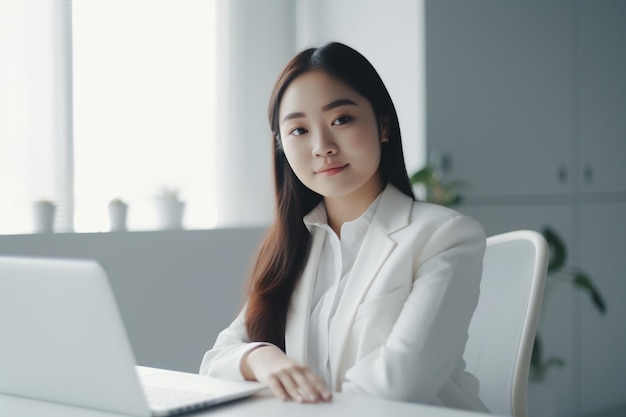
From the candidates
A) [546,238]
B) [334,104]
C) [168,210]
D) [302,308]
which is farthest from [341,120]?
[546,238]

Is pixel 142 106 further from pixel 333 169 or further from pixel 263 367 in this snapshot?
pixel 263 367

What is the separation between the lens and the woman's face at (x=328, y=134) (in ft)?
5.16

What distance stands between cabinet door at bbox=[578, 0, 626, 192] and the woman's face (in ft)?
8.70

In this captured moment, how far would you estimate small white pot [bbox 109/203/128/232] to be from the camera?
3051mm

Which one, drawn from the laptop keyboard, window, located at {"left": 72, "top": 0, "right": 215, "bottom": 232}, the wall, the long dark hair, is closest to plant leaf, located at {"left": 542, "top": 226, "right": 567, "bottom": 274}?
the wall

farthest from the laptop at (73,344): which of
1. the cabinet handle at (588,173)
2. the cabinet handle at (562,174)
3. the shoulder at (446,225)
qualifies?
the cabinet handle at (588,173)

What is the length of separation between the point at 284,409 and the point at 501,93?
2844 mm

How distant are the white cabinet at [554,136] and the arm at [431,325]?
1986 millimetres

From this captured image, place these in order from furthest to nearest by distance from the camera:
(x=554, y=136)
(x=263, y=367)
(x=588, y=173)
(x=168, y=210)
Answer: (x=588, y=173) → (x=554, y=136) → (x=168, y=210) → (x=263, y=367)

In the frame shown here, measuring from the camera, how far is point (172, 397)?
1.17m

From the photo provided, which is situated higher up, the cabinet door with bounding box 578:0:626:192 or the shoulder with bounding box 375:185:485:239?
the cabinet door with bounding box 578:0:626:192

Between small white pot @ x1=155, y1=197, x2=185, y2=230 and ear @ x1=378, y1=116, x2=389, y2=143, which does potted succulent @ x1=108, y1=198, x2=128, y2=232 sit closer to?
small white pot @ x1=155, y1=197, x2=185, y2=230

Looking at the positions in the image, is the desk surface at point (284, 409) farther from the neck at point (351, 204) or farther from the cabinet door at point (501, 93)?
the cabinet door at point (501, 93)

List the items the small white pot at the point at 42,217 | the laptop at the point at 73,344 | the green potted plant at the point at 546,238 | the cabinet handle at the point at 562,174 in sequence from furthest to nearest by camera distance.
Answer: the cabinet handle at the point at 562,174, the green potted plant at the point at 546,238, the small white pot at the point at 42,217, the laptop at the point at 73,344
